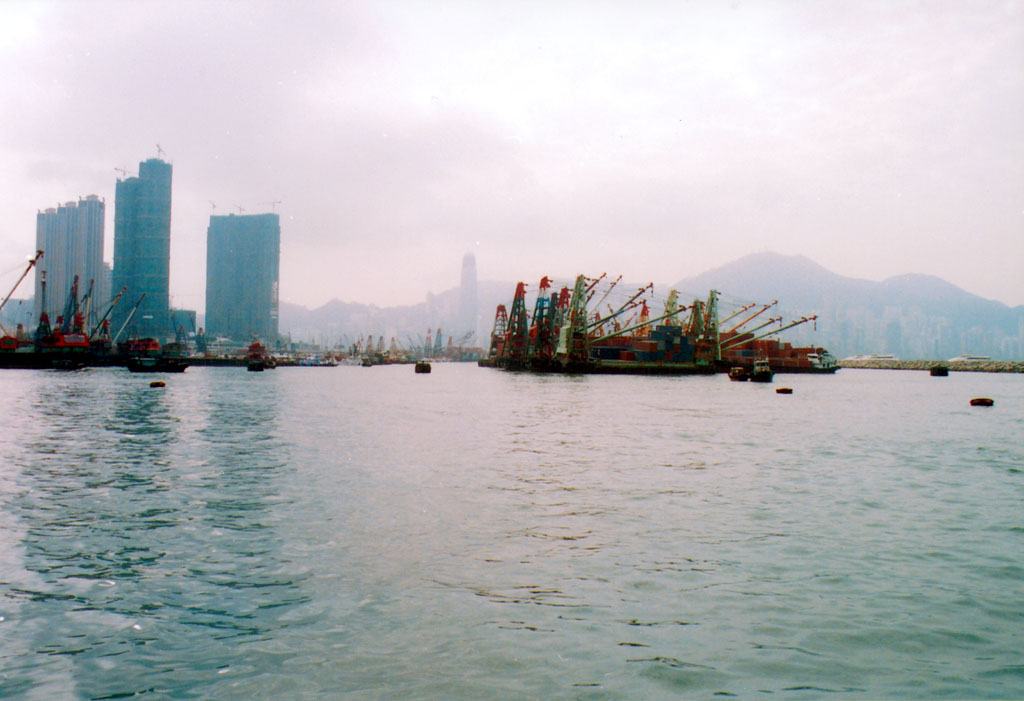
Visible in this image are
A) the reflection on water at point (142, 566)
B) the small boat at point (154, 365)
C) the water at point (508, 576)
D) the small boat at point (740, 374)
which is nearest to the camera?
the water at point (508, 576)

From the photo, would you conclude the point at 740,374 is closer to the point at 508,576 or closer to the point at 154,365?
the point at 154,365

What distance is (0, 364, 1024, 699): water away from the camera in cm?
880

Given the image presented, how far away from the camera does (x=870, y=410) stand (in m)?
64.4

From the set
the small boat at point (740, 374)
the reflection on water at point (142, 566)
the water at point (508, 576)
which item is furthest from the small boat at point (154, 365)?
the water at point (508, 576)

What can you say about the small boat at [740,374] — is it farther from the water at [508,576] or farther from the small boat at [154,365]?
the small boat at [154,365]

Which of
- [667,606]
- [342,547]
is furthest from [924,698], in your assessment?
[342,547]

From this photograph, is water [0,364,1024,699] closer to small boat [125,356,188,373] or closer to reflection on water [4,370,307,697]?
reflection on water [4,370,307,697]

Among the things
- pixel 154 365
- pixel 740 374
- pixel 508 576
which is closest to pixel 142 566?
pixel 508 576

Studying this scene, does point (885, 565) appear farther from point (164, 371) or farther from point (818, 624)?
point (164, 371)

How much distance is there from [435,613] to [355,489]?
1183 centimetres

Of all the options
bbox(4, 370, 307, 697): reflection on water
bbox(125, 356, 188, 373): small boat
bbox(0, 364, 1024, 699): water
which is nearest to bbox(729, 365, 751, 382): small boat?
bbox(0, 364, 1024, 699): water

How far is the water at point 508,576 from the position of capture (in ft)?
28.9

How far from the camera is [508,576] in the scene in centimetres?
1292

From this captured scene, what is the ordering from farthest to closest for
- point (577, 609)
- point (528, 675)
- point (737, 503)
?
point (737, 503)
point (577, 609)
point (528, 675)
